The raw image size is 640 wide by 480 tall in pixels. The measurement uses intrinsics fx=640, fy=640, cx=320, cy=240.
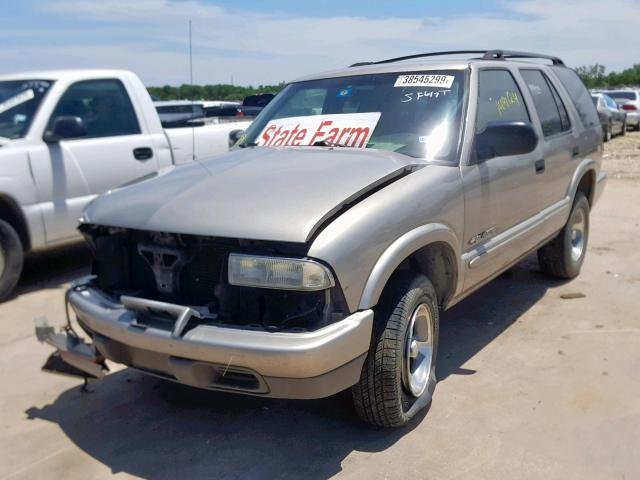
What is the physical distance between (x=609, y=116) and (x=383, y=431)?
675 inches

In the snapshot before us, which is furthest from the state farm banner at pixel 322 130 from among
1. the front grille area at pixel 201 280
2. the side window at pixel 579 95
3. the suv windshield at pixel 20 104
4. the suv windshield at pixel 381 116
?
the suv windshield at pixel 20 104

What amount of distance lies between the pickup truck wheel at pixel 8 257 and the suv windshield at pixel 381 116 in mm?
2287

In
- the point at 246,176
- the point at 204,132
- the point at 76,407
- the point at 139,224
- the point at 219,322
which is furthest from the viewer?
the point at 204,132

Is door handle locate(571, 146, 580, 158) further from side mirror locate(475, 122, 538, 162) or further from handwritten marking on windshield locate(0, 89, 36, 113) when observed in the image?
handwritten marking on windshield locate(0, 89, 36, 113)

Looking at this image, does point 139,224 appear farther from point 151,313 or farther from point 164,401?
point 164,401

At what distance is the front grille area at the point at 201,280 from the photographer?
2.77 meters

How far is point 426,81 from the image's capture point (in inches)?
155

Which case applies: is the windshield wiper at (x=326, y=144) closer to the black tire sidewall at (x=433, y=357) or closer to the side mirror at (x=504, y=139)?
the side mirror at (x=504, y=139)

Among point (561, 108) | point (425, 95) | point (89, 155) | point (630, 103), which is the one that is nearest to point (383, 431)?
point (425, 95)

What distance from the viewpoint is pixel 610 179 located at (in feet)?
38.8

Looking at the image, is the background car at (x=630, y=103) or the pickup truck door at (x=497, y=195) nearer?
the pickup truck door at (x=497, y=195)

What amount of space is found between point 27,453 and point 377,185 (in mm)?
2171

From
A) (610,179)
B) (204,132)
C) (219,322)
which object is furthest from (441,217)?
(610,179)

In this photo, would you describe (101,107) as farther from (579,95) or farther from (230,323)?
(579,95)
